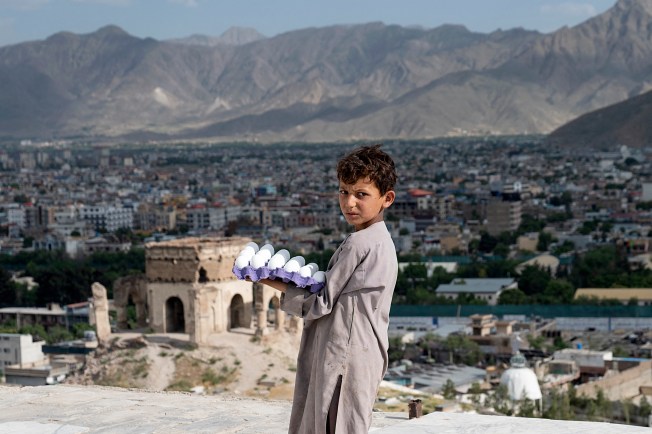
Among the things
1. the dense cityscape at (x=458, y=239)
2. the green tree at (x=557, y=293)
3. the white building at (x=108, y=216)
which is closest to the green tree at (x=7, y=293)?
the dense cityscape at (x=458, y=239)

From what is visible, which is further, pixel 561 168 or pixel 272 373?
pixel 561 168

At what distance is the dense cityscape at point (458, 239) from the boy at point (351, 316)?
9195 millimetres

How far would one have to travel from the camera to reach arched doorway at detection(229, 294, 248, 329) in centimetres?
1748

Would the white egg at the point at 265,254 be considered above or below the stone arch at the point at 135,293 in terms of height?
above

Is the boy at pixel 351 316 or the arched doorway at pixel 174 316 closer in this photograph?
the boy at pixel 351 316

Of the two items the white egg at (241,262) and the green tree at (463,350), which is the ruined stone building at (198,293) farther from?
the green tree at (463,350)

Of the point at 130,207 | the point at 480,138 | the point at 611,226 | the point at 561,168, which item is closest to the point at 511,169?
the point at 561,168

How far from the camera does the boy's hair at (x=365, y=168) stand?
16.2 ft

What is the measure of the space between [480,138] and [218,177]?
6068 cm

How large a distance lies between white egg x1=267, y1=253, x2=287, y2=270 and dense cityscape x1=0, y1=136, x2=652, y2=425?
932 centimetres

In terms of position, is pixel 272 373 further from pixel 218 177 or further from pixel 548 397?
pixel 218 177

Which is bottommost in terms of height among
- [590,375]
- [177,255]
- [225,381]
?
[590,375]

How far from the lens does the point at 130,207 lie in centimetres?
8294

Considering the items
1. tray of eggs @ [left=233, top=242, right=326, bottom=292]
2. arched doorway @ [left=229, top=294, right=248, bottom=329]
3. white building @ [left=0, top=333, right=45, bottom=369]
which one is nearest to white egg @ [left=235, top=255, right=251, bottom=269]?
tray of eggs @ [left=233, top=242, right=326, bottom=292]
